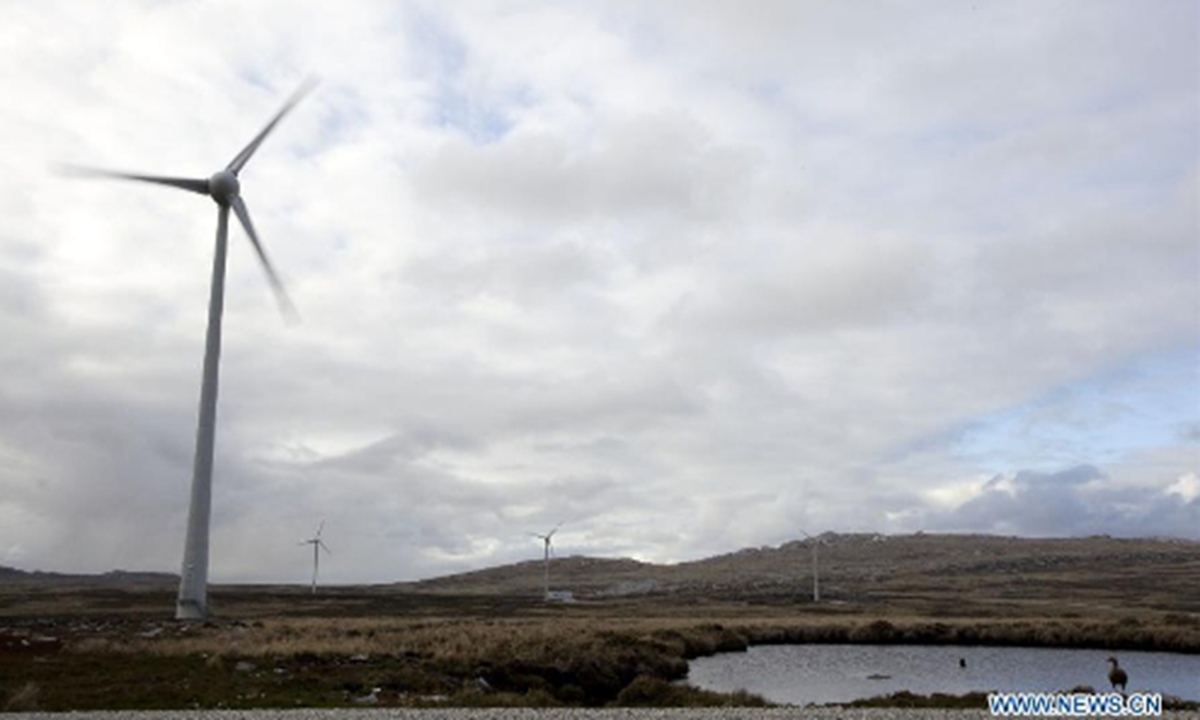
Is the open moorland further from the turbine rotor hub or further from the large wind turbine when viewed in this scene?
the turbine rotor hub

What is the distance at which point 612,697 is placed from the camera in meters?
41.3

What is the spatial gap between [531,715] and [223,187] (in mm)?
46315

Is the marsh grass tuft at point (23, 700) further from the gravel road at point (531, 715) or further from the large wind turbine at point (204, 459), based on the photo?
the large wind turbine at point (204, 459)

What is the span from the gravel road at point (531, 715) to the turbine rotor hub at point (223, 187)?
40.9 metres

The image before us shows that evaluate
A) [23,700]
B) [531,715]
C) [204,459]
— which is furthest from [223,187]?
[531,715]

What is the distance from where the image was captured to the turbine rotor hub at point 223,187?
6456cm

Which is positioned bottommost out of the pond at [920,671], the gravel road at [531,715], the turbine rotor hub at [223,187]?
the pond at [920,671]

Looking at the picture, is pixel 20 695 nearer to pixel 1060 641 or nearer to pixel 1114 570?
pixel 1060 641

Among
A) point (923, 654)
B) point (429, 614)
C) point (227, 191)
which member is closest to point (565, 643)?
point (923, 654)

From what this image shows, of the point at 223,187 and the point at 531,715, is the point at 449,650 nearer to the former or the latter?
the point at 531,715

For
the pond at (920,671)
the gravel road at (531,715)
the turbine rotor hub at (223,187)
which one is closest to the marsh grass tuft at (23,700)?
the gravel road at (531,715)

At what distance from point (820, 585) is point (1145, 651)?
353 ft

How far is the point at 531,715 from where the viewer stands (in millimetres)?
28219

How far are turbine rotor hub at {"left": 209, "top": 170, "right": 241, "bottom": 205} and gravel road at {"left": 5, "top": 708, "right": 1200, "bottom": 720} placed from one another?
40.9m
